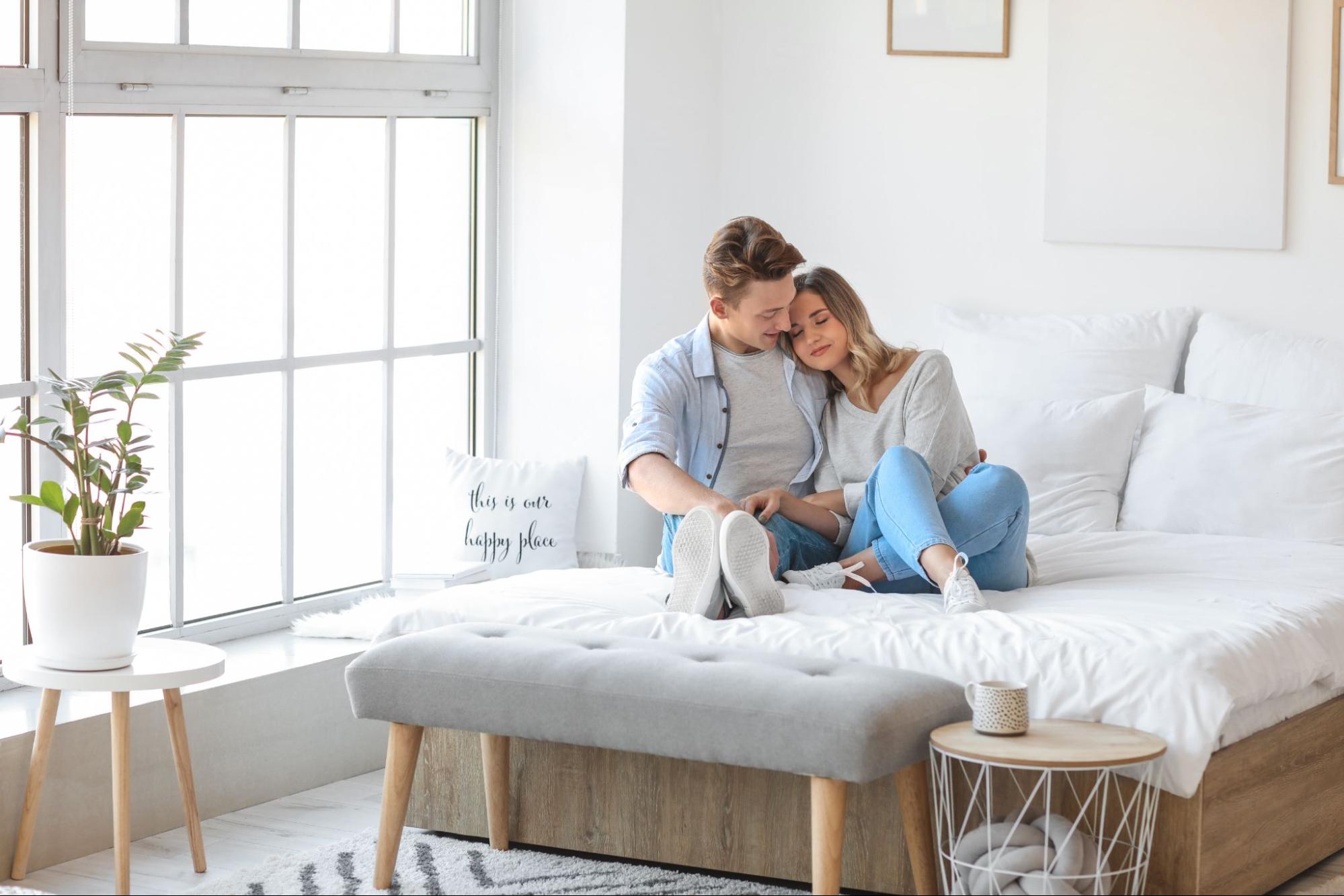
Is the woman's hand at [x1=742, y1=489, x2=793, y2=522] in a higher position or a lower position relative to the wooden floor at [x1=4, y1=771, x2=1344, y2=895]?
higher

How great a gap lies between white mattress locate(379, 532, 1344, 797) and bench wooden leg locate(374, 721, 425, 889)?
1.07 feet

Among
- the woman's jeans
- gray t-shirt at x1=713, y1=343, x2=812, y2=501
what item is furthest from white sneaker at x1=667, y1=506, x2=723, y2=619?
gray t-shirt at x1=713, y1=343, x2=812, y2=501

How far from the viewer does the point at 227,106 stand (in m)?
3.74

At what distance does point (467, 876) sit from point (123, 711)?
63 centimetres

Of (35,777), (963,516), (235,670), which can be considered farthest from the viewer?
(235,670)

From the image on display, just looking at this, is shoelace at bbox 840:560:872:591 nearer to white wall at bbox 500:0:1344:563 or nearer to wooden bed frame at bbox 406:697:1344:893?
wooden bed frame at bbox 406:697:1344:893

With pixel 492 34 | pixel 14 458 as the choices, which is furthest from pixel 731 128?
pixel 14 458

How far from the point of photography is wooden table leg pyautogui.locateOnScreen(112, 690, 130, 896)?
9.30ft

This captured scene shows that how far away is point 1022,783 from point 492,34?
2488 mm

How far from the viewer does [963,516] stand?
321 cm

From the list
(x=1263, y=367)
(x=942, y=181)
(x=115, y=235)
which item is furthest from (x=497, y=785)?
(x=942, y=181)

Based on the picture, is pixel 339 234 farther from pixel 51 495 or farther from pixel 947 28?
pixel 947 28

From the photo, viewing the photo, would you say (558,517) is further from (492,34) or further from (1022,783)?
(1022,783)

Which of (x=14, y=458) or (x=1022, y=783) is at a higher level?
(x=14, y=458)
